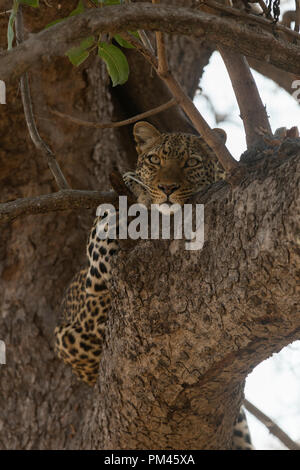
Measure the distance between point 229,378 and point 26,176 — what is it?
2.54m

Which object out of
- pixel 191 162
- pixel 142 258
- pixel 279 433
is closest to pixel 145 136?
pixel 191 162

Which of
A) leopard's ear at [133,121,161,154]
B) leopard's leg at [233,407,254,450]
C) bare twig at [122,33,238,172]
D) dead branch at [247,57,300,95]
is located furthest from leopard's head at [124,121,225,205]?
leopard's leg at [233,407,254,450]

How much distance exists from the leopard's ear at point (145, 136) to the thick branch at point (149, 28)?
2.40 metres

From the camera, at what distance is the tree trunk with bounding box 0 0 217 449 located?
4.83 metres

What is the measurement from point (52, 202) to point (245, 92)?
4.02 feet

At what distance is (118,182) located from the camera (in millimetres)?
3314

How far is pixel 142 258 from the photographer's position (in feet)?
11.4

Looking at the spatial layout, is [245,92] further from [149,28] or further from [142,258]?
[149,28]

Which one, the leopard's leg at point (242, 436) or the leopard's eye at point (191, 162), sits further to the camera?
the leopard's leg at point (242, 436)

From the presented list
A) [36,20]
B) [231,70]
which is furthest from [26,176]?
[231,70]

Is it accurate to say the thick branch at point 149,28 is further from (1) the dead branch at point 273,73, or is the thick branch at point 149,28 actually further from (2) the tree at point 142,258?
(1) the dead branch at point 273,73

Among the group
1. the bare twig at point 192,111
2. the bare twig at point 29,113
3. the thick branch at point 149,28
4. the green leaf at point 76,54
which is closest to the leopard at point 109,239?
the bare twig at point 29,113

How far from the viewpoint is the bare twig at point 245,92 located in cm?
350
